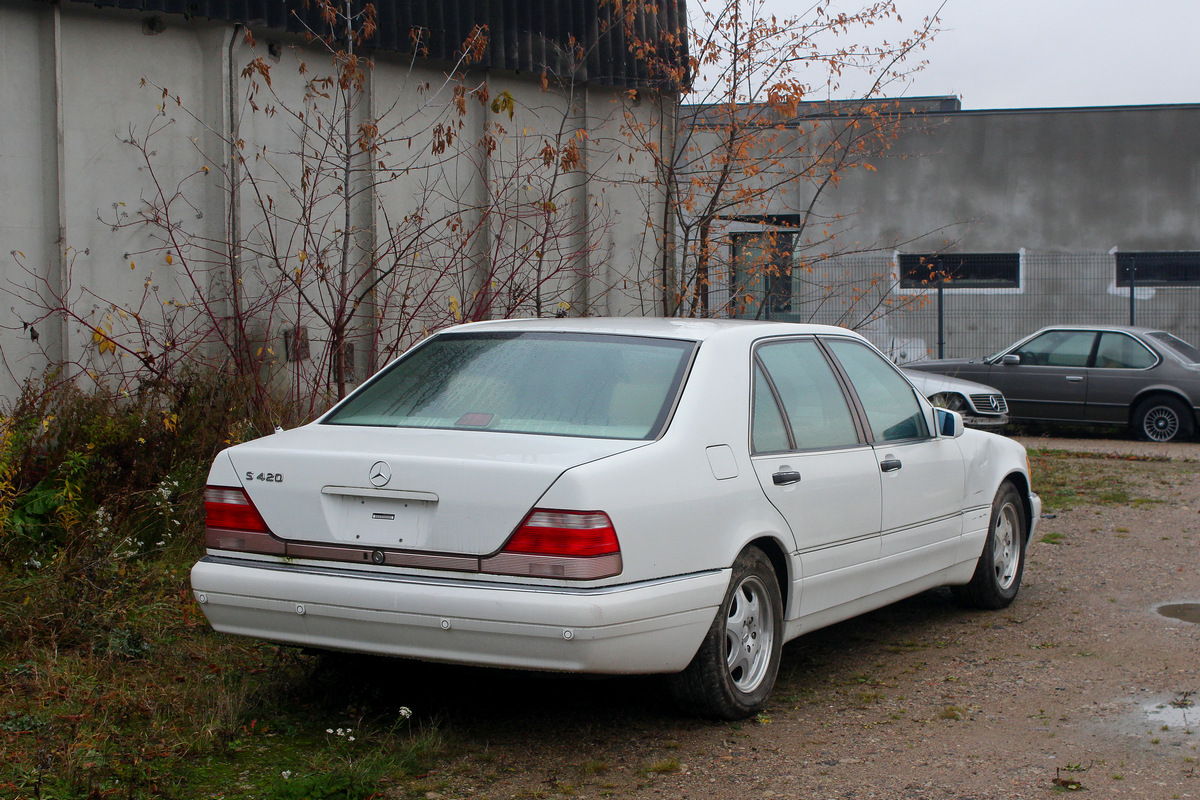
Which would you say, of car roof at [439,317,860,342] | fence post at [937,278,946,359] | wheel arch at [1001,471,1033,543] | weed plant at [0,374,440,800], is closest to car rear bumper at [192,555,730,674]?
weed plant at [0,374,440,800]

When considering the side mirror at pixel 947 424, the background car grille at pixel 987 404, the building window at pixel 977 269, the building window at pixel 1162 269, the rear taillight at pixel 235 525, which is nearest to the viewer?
the rear taillight at pixel 235 525

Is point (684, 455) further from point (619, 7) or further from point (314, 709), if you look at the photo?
point (619, 7)

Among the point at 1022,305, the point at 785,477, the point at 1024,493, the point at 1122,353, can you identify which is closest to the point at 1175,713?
the point at 785,477

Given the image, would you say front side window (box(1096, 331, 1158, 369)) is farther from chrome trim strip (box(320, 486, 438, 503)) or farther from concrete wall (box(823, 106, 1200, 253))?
chrome trim strip (box(320, 486, 438, 503))

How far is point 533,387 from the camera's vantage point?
4.87 metres

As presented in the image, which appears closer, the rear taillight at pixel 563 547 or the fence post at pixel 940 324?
the rear taillight at pixel 563 547

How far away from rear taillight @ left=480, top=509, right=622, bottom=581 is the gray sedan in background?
1326 cm

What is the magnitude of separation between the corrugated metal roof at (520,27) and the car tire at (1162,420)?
8.20 m

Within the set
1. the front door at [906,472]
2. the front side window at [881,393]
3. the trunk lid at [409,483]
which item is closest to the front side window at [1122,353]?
the front door at [906,472]

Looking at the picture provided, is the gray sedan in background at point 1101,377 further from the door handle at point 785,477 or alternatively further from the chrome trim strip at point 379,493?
the chrome trim strip at point 379,493

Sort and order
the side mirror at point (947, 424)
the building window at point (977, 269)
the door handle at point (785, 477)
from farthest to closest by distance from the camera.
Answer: the building window at point (977, 269) < the side mirror at point (947, 424) < the door handle at point (785, 477)

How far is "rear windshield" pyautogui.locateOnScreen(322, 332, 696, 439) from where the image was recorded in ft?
15.3

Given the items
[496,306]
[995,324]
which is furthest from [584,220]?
[995,324]

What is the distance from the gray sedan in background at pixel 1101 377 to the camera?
16047 mm
